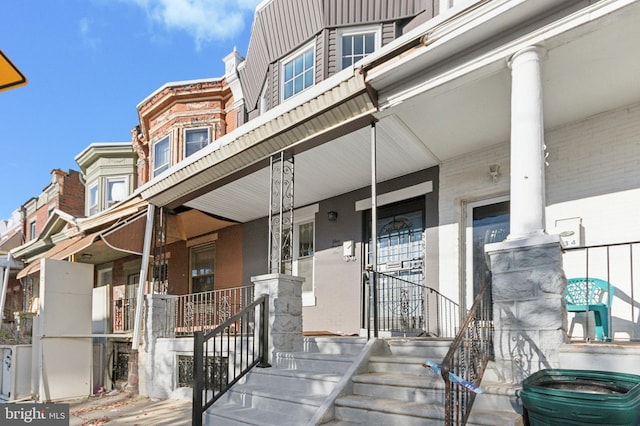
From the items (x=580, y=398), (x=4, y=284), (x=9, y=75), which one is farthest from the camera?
(x=4, y=284)

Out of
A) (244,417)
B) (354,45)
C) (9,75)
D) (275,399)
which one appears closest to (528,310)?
(275,399)

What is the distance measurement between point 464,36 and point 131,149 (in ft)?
39.8

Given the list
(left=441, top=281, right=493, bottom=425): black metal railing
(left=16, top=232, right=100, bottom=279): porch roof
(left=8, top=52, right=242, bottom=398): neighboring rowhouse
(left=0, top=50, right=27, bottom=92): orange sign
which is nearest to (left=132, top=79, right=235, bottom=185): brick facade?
(left=8, top=52, right=242, bottom=398): neighboring rowhouse

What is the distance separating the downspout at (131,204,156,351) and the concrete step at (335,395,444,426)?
5425mm

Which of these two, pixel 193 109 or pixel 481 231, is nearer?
pixel 481 231

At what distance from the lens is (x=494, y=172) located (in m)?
6.61

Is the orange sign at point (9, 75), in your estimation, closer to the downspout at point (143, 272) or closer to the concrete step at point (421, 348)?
the concrete step at point (421, 348)

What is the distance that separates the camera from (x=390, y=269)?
7.93 m

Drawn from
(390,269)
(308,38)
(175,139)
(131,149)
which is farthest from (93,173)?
(390,269)

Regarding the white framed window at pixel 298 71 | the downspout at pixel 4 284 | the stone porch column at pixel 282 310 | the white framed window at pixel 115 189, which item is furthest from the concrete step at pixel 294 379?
the white framed window at pixel 115 189

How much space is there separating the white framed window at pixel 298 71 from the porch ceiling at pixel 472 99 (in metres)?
1.92

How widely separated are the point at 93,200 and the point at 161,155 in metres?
4.48

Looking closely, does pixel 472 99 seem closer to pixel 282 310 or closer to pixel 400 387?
pixel 400 387

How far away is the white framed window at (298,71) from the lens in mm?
8539
